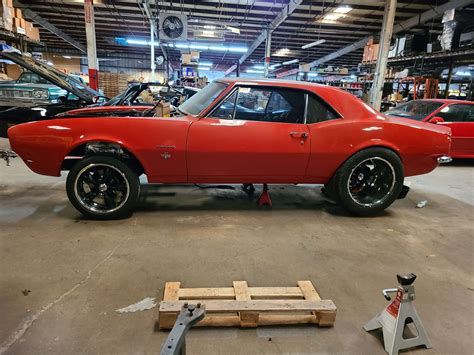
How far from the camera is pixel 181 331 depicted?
1.23m

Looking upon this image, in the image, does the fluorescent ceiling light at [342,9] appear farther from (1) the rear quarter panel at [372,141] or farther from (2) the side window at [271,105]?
(2) the side window at [271,105]

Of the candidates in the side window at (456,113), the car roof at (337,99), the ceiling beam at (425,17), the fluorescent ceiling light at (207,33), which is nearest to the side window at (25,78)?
the fluorescent ceiling light at (207,33)

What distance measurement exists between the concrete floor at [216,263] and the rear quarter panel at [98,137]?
24.9 inches

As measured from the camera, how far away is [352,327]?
1892mm

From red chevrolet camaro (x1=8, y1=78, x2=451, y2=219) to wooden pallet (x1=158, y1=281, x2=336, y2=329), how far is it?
1.44 m

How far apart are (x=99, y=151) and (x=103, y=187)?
1.18ft

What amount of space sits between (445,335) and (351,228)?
1.49 meters

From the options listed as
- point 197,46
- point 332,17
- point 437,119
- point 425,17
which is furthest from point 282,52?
point 437,119

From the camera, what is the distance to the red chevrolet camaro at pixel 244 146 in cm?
304

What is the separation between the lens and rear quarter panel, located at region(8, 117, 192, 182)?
9.81ft

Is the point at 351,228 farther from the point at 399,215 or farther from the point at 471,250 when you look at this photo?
the point at 471,250

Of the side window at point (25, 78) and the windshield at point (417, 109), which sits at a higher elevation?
the side window at point (25, 78)

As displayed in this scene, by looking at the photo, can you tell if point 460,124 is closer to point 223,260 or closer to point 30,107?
point 223,260

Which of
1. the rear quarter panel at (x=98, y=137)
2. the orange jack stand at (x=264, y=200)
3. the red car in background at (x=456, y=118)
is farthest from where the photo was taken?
the red car in background at (x=456, y=118)
